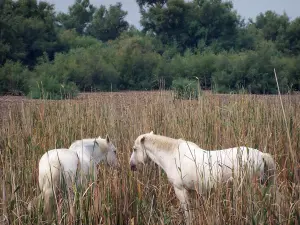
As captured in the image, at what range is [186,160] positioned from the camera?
5762 mm

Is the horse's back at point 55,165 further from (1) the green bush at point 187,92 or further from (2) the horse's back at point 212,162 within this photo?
(1) the green bush at point 187,92

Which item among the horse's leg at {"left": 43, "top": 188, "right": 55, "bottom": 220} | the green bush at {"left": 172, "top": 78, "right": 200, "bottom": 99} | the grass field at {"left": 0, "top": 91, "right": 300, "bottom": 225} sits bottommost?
the horse's leg at {"left": 43, "top": 188, "right": 55, "bottom": 220}

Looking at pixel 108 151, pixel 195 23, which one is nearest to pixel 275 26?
pixel 195 23

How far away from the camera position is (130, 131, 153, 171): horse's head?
6234 millimetres

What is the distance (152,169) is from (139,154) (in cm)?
27

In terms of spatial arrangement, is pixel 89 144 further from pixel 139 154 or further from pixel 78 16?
pixel 78 16

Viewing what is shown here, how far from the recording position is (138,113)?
9.00 metres

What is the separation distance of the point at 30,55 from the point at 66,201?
23.5 meters

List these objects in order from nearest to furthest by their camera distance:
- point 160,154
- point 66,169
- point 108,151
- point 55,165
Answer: point 55,165, point 66,169, point 160,154, point 108,151

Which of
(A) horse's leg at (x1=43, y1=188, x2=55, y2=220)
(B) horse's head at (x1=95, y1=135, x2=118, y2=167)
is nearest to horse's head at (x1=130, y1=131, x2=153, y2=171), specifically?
(B) horse's head at (x1=95, y1=135, x2=118, y2=167)

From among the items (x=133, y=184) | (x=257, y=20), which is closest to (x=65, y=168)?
(x=133, y=184)

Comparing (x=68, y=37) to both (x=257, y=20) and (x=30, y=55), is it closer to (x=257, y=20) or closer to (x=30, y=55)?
(x=30, y=55)

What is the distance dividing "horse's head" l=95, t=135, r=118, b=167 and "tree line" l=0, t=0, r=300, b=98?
699 centimetres

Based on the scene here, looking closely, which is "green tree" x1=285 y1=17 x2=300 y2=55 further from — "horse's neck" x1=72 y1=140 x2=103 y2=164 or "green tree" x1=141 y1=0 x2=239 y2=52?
"horse's neck" x1=72 y1=140 x2=103 y2=164
